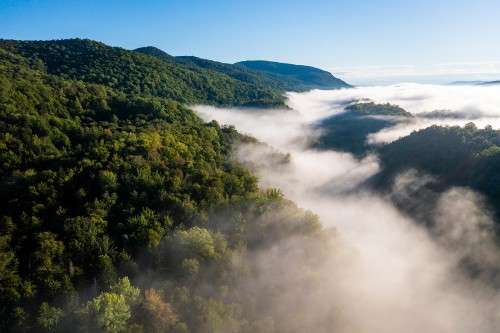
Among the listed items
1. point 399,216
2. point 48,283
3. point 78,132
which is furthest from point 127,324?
point 399,216

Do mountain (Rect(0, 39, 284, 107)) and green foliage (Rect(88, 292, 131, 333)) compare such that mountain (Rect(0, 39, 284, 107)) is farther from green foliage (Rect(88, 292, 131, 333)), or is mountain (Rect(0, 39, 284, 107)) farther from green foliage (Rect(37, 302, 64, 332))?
green foliage (Rect(88, 292, 131, 333))

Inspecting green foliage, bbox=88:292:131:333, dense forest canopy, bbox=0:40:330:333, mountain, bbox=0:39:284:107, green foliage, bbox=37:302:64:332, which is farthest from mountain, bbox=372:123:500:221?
green foliage, bbox=37:302:64:332

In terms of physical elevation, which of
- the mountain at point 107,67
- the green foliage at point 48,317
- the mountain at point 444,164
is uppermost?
the mountain at point 107,67

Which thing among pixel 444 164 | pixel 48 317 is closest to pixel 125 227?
pixel 48 317

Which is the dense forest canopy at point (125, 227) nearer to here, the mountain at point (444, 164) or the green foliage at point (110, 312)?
the green foliage at point (110, 312)

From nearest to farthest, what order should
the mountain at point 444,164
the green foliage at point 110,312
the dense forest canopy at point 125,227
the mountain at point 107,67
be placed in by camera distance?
the green foliage at point 110,312
the dense forest canopy at point 125,227
the mountain at point 444,164
the mountain at point 107,67

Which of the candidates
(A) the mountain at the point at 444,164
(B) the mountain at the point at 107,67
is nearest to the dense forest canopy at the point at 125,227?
(B) the mountain at the point at 107,67

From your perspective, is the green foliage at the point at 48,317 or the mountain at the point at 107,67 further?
the mountain at the point at 107,67

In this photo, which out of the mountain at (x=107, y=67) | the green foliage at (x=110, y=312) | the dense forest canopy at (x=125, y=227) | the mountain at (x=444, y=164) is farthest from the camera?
the mountain at (x=107, y=67)
